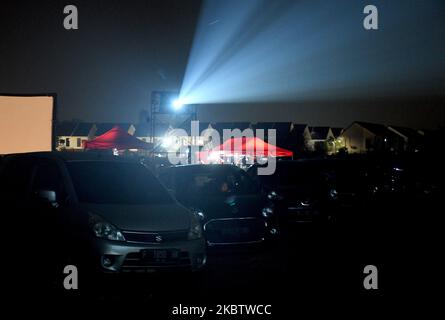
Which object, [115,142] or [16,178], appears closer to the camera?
[16,178]

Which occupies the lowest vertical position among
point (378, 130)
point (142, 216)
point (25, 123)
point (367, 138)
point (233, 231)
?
point (233, 231)

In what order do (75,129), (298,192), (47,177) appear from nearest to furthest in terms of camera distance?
1. (47,177)
2. (298,192)
3. (75,129)

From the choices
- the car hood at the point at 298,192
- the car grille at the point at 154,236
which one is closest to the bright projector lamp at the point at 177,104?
the car hood at the point at 298,192

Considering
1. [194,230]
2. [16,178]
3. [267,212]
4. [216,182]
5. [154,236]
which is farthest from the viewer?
[216,182]

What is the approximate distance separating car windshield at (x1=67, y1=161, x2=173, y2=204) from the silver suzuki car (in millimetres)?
13

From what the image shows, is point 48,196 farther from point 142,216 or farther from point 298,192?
point 298,192

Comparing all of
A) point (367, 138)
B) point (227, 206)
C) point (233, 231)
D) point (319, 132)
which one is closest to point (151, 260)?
point (233, 231)

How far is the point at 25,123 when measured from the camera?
14867mm

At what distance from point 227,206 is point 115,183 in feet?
8.91

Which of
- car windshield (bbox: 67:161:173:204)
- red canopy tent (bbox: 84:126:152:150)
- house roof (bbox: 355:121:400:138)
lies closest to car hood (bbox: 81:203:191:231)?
car windshield (bbox: 67:161:173:204)

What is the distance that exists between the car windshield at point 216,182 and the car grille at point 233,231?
962 mm

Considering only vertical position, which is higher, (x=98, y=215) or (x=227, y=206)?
(x=98, y=215)
